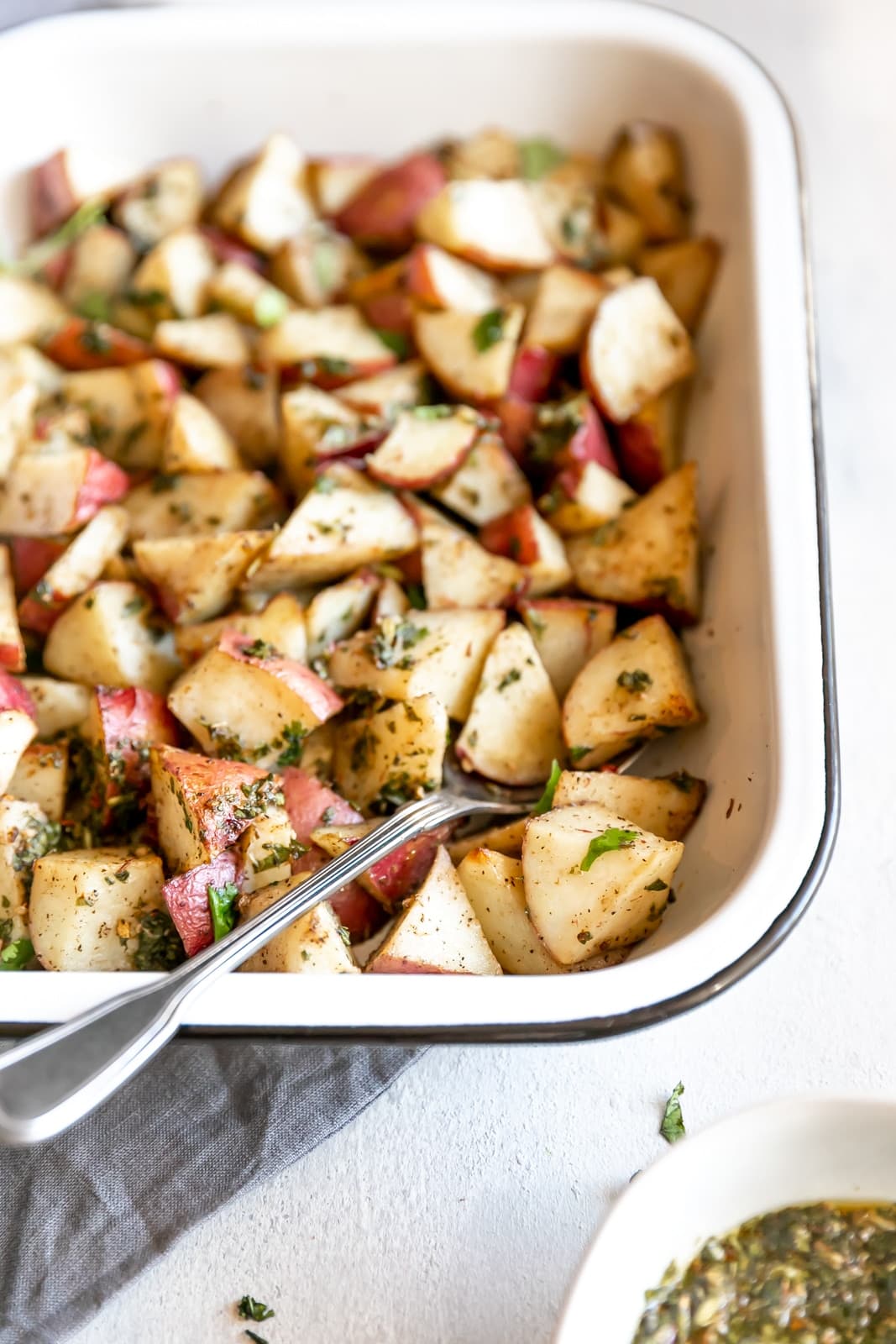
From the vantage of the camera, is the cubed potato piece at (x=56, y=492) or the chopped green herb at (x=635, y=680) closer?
the chopped green herb at (x=635, y=680)

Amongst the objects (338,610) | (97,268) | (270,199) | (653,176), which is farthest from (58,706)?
(653,176)

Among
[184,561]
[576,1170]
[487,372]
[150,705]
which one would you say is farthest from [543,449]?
[576,1170]

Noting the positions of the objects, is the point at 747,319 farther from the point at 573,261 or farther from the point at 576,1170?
the point at 576,1170

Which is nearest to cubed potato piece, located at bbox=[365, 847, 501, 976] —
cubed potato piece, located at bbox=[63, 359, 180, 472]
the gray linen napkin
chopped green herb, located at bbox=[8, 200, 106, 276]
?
the gray linen napkin

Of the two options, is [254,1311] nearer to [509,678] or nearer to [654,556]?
[509,678]

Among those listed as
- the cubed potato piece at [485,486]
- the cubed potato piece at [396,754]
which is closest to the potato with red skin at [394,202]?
the cubed potato piece at [485,486]

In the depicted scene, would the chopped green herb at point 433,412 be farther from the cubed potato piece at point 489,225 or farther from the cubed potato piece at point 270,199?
the cubed potato piece at point 270,199

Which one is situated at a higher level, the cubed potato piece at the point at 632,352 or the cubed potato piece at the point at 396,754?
the cubed potato piece at the point at 632,352
